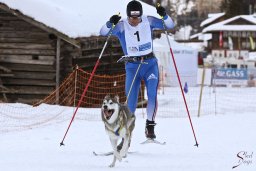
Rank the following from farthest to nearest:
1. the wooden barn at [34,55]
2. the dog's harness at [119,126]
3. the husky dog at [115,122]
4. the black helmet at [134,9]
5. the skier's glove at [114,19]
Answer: the wooden barn at [34,55], the skier's glove at [114,19], the black helmet at [134,9], the dog's harness at [119,126], the husky dog at [115,122]

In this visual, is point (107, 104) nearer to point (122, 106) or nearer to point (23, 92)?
point (122, 106)

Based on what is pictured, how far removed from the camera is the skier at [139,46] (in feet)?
24.9

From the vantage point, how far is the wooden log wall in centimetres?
1781

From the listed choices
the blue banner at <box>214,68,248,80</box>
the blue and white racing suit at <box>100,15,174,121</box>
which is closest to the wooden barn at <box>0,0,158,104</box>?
the blue and white racing suit at <box>100,15,174,121</box>

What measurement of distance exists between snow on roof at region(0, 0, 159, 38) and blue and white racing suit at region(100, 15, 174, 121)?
9175 mm

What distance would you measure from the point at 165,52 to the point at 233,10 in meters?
52.4

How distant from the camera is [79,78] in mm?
17516

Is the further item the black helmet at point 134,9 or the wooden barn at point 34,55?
the wooden barn at point 34,55

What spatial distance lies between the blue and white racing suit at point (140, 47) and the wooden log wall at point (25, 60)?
33.9ft

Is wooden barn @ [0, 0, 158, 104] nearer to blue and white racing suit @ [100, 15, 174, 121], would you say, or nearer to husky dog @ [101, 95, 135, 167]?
blue and white racing suit @ [100, 15, 174, 121]

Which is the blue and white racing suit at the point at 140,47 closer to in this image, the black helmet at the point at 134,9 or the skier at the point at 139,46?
the skier at the point at 139,46

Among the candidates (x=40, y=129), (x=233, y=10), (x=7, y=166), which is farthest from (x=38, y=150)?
(x=233, y=10)
